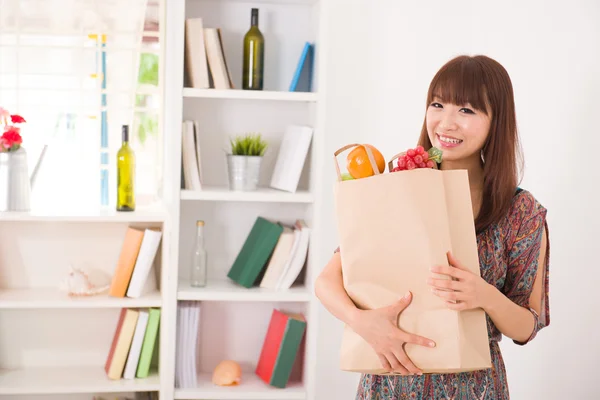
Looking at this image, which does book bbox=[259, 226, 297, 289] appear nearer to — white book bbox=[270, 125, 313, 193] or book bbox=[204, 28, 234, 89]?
white book bbox=[270, 125, 313, 193]

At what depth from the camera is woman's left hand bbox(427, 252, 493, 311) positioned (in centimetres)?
124

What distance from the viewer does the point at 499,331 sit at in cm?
145

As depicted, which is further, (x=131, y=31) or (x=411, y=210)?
(x=131, y=31)

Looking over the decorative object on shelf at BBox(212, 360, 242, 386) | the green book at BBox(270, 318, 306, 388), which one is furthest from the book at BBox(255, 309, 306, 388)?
the decorative object on shelf at BBox(212, 360, 242, 386)

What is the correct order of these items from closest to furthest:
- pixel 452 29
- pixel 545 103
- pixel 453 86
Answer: pixel 453 86, pixel 545 103, pixel 452 29

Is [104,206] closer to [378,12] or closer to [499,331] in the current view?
[378,12]

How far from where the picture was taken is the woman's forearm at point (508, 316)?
4.30ft

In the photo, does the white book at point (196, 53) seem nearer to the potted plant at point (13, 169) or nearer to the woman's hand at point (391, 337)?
the potted plant at point (13, 169)

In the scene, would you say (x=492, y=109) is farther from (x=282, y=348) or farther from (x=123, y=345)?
(x=123, y=345)

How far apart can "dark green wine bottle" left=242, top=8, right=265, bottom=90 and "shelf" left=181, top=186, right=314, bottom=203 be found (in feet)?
1.24

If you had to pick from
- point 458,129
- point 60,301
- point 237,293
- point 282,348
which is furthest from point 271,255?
point 458,129

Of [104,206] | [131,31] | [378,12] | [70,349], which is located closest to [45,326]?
[70,349]

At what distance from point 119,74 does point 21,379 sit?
3.99 ft

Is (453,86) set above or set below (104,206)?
above
